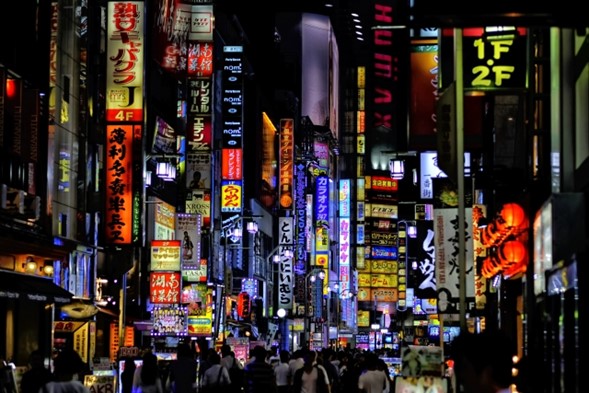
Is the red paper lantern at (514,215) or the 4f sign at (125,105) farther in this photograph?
the 4f sign at (125,105)

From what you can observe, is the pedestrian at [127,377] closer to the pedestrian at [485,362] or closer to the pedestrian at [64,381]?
the pedestrian at [64,381]

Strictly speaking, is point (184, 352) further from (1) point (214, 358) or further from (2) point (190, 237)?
(2) point (190, 237)

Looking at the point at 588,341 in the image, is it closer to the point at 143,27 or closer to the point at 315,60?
the point at 143,27

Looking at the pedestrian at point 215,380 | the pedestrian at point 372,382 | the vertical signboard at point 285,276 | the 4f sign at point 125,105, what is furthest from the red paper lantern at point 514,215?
the vertical signboard at point 285,276

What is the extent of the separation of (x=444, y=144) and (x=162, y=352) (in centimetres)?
1865

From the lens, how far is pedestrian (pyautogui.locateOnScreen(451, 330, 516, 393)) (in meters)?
6.29

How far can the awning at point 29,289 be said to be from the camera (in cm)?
2733

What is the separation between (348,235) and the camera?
11712 centimetres

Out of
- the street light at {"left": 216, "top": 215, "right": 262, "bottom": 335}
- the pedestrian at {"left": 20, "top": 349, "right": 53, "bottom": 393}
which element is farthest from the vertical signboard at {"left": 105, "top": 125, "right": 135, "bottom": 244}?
the pedestrian at {"left": 20, "top": 349, "right": 53, "bottom": 393}

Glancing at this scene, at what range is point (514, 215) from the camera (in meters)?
21.1

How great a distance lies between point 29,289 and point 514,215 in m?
13.0

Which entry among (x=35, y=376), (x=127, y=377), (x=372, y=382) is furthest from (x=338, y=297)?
(x=35, y=376)

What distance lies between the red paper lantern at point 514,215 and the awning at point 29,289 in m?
11.6

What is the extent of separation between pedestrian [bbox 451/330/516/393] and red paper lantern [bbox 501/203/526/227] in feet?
49.0
